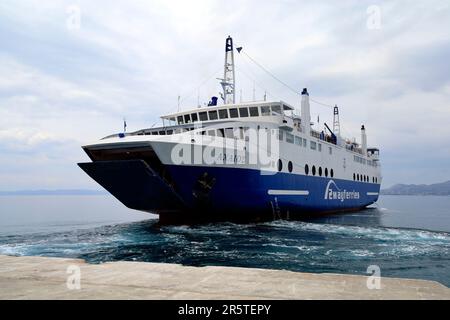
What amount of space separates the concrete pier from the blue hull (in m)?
11.7

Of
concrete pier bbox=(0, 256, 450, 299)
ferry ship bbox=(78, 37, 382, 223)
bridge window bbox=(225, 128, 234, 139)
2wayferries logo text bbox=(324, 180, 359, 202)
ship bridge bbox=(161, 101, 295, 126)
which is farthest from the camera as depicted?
2wayferries logo text bbox=(324, 180, 359, 202)

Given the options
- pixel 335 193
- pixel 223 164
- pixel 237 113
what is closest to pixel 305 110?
pixel 237 113

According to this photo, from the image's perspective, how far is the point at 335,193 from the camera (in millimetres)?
35406

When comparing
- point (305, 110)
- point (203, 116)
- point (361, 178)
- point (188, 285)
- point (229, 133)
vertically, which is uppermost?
point (305, 110)

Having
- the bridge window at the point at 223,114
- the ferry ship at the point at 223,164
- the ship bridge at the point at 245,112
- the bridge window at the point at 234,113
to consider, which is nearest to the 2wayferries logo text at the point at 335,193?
the ferry ship at the point at 223,164

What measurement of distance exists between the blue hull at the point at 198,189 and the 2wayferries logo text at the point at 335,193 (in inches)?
298

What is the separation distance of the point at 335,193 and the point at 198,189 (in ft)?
62.9

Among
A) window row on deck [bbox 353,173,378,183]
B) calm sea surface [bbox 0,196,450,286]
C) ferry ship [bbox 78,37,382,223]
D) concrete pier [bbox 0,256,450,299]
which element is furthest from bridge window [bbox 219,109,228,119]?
window row on deck [bbox 353,173,378,183]

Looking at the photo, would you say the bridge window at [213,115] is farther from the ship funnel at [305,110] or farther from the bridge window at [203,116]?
the ship funnel at [305,110]

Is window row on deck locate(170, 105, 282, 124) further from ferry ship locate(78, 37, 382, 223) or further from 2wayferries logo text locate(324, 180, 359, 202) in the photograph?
2wayferries logo text locate(324, 180, 359, 202)

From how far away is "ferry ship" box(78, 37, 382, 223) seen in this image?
764 inches

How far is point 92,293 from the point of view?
5.50m

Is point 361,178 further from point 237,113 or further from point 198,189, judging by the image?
point 198,189

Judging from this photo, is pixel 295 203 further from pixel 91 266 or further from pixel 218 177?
pixel 91 266
